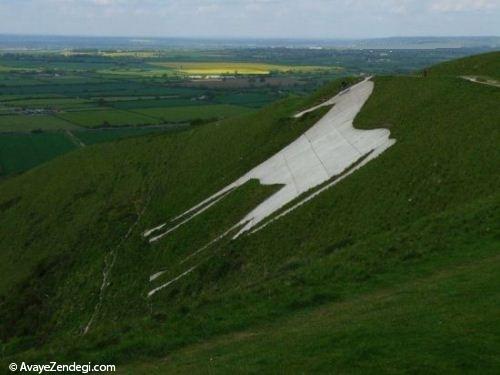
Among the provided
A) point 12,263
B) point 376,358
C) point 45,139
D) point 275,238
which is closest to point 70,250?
point 12,263

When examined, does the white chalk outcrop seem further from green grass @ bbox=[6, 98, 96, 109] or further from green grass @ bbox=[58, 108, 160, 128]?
green grass @ bbox=[6, 98, 96, 109]

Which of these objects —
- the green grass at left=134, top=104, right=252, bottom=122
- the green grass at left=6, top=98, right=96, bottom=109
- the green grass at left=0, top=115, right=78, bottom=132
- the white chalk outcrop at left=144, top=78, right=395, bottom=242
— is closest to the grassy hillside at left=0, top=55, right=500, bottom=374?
the white chalk outcrop at left=144, top=78, right=395, bottom=242

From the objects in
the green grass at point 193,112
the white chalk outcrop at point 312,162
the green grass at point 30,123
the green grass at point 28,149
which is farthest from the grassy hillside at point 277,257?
the green grass at point 30,123

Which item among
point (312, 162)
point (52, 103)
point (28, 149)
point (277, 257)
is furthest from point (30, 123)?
point (277, 257)

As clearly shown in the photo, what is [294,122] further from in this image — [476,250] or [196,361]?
[196,361]

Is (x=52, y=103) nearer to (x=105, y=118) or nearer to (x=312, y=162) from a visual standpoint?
(x=105, y=118)

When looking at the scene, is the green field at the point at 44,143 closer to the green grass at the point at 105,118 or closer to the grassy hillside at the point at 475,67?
the green grass at the point at 105,118

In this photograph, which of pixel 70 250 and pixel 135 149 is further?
pixel 135 149
